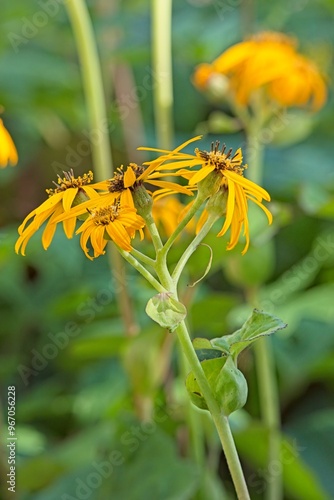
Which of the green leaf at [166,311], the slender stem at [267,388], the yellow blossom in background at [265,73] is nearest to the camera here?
the green leaf at [166,311]

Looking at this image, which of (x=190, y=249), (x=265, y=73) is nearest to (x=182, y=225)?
(x=190, y=249)

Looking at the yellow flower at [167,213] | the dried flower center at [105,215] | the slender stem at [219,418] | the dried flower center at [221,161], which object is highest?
the yellow flower at [167,213]

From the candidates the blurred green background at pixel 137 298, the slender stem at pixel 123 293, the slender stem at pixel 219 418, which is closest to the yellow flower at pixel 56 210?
the slender stem at pixel 219 418

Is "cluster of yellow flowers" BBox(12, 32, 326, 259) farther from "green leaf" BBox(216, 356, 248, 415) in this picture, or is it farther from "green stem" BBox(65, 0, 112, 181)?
"green stem" BBox(65, 0, 112, 181)

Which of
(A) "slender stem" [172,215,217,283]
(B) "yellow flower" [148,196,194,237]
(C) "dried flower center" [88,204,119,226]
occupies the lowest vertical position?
(A) "slender stem" [172,215,217,283]

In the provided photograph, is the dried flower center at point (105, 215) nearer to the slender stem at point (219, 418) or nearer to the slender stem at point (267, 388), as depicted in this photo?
the slender stem at point (219, 418)

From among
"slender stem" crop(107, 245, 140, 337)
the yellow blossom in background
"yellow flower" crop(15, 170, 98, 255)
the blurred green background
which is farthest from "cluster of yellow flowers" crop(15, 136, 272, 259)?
the yellow blossom in background
